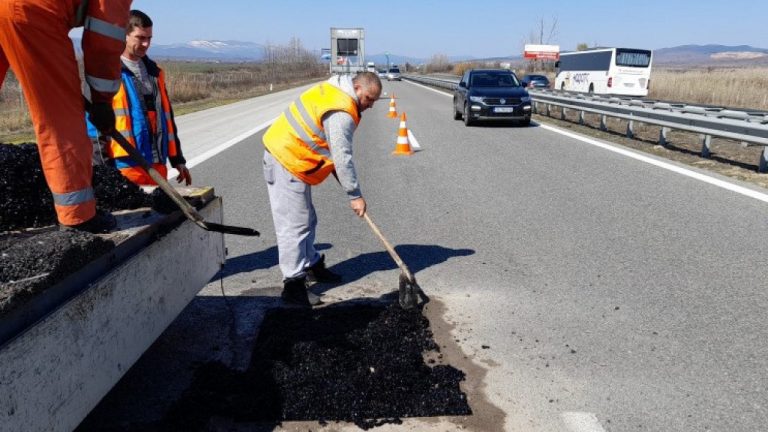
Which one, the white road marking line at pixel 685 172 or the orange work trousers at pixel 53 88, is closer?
the orange work trousers at pixel 53 88

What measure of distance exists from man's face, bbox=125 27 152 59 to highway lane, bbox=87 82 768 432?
1.73 m

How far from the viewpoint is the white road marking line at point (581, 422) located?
272 centimetres

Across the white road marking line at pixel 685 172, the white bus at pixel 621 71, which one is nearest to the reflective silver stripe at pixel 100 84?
the white road marking line at pixel 685 172

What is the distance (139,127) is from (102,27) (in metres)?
1.29

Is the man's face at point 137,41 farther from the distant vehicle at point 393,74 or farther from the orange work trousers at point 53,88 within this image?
the distant vehicle at point 393,74

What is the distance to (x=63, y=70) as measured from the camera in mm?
2611

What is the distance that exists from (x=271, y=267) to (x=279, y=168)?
1.16 metres

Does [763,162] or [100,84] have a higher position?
[100,84]

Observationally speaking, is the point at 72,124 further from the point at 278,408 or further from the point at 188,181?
the point at 188,181

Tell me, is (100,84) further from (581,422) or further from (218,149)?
(218,149)

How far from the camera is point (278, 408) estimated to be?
2885mm

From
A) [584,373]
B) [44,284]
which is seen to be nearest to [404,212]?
[584,373]

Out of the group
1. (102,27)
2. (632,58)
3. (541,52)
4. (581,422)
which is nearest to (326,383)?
(581,422)

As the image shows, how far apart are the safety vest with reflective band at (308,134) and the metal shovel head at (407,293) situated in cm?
93
